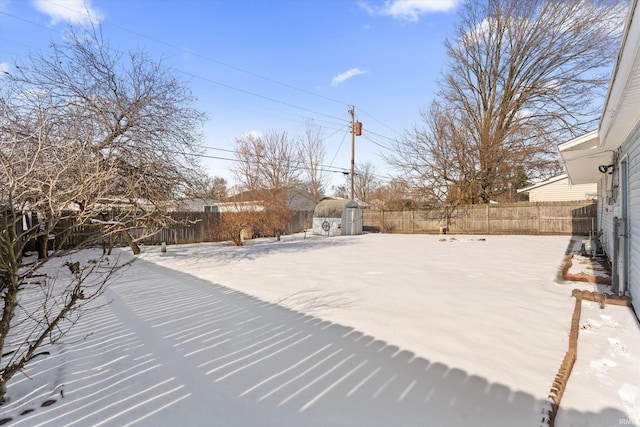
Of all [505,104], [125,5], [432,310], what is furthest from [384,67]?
[432,310]

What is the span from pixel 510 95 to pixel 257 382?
2081 centimetres

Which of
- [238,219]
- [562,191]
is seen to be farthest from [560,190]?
[238,219]

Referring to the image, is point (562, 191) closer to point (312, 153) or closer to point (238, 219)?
point (238, 219)

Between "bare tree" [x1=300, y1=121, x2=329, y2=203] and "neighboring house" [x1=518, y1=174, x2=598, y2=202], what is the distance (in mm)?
16651

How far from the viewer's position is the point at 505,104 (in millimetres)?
17859

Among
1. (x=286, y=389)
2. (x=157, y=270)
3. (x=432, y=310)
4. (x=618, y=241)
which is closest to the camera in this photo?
(x=286, y=389)

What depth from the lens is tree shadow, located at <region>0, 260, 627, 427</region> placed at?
1991 mm

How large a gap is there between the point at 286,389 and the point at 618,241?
17.5 ft

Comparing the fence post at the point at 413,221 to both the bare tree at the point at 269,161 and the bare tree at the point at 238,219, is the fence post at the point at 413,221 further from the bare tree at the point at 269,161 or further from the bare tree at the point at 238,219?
the bare tree at the point at 269,161

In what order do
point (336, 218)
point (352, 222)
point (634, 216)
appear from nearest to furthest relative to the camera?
point (634, 216) < point (336, 218) < point (352, 222)

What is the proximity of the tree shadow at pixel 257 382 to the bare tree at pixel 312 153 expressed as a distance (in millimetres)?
25473

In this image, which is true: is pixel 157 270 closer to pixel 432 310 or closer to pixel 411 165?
pixel 432 310

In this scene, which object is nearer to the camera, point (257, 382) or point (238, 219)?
point (257, 382)

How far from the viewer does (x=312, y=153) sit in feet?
93.8
